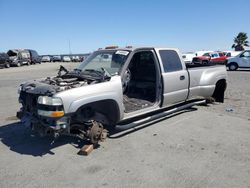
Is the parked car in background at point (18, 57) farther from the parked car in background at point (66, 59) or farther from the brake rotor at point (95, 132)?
the brake rotor at point (95, 132)

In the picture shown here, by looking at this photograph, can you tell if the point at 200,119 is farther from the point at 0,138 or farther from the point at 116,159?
the point at 0,138

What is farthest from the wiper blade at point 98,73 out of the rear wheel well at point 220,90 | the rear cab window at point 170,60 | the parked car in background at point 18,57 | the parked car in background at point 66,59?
the parked car in background at point 66,59

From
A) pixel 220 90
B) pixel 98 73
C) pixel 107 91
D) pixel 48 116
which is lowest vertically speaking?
pixel 220 90

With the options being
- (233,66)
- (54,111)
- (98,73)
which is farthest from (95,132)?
(233,66)

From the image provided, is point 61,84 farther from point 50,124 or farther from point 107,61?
point 107,61

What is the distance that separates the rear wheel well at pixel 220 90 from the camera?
8062mm

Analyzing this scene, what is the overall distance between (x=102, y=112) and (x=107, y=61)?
4.04ft

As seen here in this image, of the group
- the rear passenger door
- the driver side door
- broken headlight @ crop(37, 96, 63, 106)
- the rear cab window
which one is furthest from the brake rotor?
the driver side door

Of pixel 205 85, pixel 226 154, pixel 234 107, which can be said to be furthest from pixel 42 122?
pixel 234 107

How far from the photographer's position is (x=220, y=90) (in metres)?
8.28

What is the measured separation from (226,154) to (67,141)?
2.97 metres

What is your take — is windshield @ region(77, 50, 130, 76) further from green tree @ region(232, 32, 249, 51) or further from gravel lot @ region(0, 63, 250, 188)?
green tree @ region(232, 32, 249, 51)

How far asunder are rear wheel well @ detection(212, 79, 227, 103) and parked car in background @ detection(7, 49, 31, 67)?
32864 millimetres

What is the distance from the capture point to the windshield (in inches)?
208
